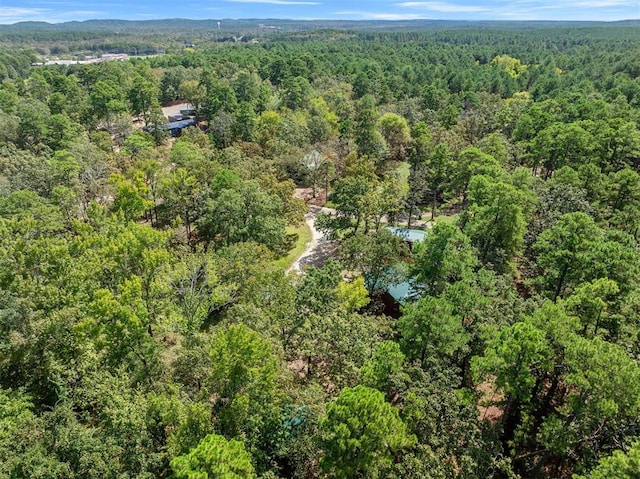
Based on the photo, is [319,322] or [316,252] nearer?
[319,322]

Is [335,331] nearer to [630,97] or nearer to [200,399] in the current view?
[200,399]

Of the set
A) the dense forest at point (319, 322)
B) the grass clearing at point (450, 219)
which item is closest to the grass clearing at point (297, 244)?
the dense forest at point (319, 322)

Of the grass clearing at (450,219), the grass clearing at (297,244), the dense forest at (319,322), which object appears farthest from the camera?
the grass clearing at (297,244)

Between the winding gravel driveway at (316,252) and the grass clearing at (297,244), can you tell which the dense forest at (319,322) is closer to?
the grass clearing at (297,244)

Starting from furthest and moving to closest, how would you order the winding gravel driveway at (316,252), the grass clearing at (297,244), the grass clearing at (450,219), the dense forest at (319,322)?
the grass clearing at (297,244) < the winding gravel driveway at (316,252) < the grass clearing at (450,219) < the dense forest at (319,322)

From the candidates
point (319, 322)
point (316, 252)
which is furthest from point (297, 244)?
Answer: point (319, 322)

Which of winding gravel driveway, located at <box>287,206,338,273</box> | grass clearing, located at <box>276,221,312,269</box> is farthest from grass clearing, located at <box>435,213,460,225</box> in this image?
grass clearing, located at <box>276,221,312,269</box>

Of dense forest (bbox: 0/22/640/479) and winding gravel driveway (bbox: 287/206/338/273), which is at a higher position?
dense forest (bbox: 0/22/640/479)

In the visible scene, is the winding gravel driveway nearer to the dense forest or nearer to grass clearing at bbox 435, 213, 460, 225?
the dense forest

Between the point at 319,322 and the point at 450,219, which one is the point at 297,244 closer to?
the point at 450,219
